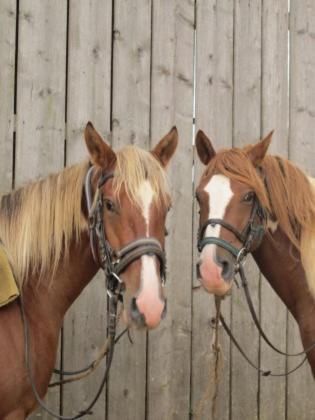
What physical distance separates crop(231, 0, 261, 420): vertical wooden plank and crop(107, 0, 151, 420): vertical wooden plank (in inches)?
30.7

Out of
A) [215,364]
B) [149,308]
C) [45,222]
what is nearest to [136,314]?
Result: [149,308]

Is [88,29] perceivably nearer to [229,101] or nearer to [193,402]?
[229,101]

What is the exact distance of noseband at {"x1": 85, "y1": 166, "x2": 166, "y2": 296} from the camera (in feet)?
8.28

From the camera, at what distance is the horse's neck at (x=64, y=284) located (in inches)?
111

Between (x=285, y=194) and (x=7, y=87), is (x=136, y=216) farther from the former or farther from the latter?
(x=7, y=87)

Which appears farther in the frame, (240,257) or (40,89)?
(40,89)

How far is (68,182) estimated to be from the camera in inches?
114

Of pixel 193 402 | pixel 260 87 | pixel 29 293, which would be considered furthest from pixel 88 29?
pixel 193 402

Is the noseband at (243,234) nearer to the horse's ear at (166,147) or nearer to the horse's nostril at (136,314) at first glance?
the horse's ear at (166,147)

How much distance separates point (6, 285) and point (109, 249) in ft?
1.65

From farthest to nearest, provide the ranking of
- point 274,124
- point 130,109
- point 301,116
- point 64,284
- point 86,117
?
point 301,116
point 274,124
point 130,109
point 86,117
point 64,284

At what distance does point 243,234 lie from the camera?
3.10 m

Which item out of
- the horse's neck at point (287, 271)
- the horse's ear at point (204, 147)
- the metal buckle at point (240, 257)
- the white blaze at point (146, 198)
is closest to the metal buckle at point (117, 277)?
the white blaze at point (146, 198)

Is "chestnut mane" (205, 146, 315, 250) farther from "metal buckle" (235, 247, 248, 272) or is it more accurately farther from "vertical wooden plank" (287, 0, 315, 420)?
"vertical wooden plank" (287, 0, 315, 420)
